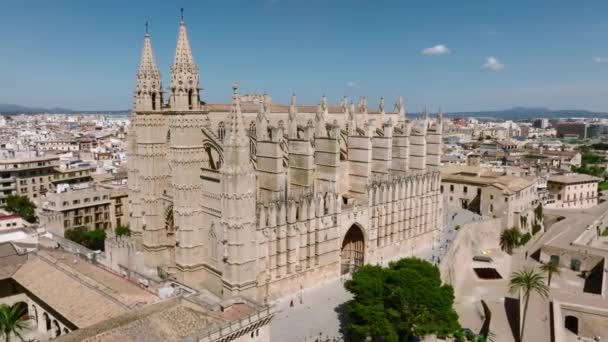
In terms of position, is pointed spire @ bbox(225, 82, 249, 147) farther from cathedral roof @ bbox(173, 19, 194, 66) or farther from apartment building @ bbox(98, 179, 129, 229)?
apartment building @ bbox(98, 179, 129, 229)

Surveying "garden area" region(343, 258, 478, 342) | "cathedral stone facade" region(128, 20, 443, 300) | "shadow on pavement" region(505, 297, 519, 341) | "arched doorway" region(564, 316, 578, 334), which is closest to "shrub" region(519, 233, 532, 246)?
"shadow on pavement" region(505, 297, 519, 341)

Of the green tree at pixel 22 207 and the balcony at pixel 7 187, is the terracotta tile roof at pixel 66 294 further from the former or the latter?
the balcony at pixel 7 187

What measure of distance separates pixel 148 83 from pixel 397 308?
24.0m

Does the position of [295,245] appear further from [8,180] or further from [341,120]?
[8,180]

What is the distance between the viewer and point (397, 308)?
28.1 metres

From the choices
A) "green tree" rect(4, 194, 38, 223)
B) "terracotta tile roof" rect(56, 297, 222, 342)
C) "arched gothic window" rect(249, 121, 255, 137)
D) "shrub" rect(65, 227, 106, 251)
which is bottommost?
"shrub" rect(65, 227, 106, 251)

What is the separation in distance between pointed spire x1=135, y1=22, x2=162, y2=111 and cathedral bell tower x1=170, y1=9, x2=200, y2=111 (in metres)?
3.61

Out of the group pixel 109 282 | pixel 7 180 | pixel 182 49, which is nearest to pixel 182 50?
pixel 182 49

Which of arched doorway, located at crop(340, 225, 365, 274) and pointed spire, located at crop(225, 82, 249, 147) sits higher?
pointed spire, located at crop(225, 82, 249, 147)

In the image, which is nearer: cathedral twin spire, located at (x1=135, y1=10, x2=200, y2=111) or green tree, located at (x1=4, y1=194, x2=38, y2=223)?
cathedral twin spire, located at (x1=135, y1=10, x2=200, y2=111)

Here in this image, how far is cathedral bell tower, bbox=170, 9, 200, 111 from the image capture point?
31.2 meters

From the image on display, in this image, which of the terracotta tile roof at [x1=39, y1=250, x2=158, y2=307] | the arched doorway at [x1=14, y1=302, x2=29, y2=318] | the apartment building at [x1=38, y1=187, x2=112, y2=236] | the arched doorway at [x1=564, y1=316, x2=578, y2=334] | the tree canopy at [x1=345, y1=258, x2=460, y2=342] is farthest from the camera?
the apartment building at [x1=38, y1=187, x2=112, y2=236]

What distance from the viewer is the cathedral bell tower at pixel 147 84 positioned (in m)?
33.9

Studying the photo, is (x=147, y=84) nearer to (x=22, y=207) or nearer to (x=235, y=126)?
(x=235, y=126)
